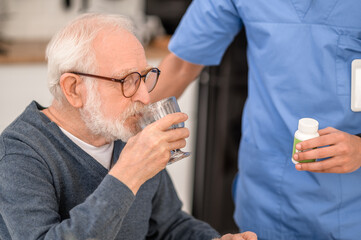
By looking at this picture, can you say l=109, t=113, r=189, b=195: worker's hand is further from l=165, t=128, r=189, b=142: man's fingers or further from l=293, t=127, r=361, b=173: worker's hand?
l=293, t=127, r=361, b=173: worker's hand

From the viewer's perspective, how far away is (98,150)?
1.31 meters

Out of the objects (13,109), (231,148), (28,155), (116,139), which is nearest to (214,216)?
(231,148)

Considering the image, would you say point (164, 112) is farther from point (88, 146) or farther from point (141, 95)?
point (88, 146)

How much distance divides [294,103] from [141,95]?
44 cm

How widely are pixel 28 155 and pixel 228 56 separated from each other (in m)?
1.82

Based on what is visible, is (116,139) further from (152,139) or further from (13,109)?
(13,109)

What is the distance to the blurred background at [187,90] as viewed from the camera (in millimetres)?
2699

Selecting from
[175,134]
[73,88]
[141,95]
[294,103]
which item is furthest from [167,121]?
[294,103]

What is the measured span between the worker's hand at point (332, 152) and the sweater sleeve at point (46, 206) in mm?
414

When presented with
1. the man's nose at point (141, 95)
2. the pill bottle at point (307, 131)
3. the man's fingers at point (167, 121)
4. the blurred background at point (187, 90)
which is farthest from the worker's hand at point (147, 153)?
the blurred background at point (187, 90)

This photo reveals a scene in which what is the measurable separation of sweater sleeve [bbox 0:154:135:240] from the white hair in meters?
0.24

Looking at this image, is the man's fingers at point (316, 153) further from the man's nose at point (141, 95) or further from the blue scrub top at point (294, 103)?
the man's nose at point (141, 95)

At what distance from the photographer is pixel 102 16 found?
126 cm

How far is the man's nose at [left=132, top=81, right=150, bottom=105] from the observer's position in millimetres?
1212
